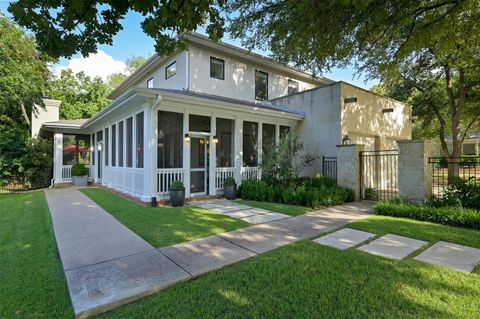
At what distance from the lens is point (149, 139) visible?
8133 mm

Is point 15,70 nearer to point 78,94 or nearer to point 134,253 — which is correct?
point 78,94

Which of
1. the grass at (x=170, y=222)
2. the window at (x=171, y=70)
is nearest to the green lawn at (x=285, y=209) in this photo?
the grass at (x=170, y=222)

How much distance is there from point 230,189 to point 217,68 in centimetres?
628

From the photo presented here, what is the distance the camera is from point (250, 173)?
10.8 m

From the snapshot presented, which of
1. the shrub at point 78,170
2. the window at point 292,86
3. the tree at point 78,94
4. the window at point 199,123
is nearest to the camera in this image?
the window at point 199,123

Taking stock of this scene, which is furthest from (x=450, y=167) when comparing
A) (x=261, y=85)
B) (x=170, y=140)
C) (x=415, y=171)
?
(x=170, y=140)

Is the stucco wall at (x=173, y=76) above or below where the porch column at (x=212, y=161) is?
above

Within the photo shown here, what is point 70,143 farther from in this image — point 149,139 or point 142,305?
point 142,305

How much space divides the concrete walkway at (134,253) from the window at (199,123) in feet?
13.0

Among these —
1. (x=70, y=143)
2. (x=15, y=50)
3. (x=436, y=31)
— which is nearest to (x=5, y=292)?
(x=436, y=31)

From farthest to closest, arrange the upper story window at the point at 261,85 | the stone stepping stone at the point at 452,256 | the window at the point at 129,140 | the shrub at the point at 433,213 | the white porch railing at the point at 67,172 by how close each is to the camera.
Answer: the white porch railing at the point at 67,172, the upper story window at the point at 261,85, the window at the point at 129,140, the shrub at the point at 433,213, the stone stepping stone at the point at 452,256

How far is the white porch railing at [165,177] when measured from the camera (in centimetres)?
846

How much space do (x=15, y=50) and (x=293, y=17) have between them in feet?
51.3

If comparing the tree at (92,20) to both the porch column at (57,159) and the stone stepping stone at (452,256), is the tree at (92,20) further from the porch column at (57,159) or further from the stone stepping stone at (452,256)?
the porch column at (57,159)
